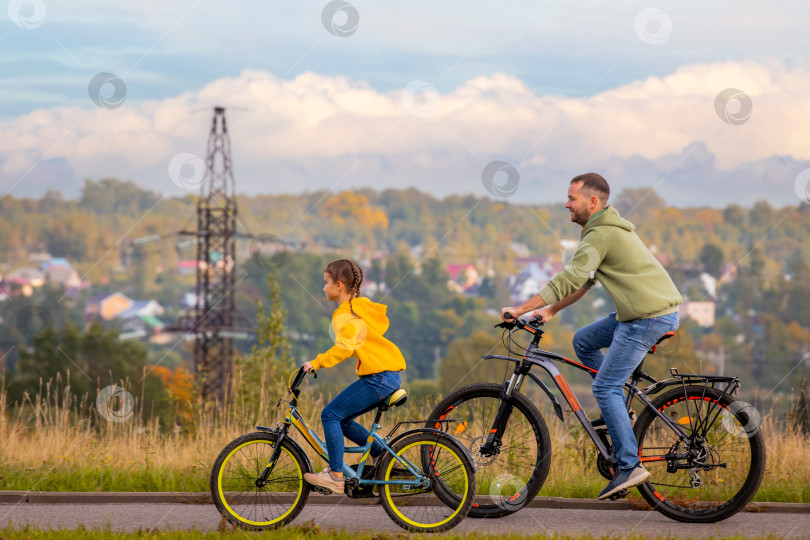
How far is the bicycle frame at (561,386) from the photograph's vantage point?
6.04 meters

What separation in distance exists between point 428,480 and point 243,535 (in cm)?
112

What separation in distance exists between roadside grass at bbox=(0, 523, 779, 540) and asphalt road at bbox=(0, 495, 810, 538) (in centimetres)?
15

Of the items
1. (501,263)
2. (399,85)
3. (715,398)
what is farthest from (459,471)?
(399,85)

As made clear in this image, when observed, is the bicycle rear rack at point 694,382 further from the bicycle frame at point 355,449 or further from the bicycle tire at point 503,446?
the bicycle frame at point 355,449

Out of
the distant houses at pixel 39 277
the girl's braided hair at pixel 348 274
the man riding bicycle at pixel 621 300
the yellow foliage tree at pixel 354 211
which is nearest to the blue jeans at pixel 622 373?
the man riding bicycle at pixel 621 300

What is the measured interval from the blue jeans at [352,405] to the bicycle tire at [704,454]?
1.70 metres

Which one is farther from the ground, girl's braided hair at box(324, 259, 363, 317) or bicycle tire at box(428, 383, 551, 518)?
girl's braided hair at box(324, 259, 363, 317)

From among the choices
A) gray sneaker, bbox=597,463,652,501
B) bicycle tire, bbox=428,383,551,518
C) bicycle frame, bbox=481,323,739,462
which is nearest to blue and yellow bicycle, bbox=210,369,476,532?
bicycle tire, bbox=428,383,551,518

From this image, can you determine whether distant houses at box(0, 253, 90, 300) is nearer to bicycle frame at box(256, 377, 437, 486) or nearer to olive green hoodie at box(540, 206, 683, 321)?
bicycle frame at box(256, 377, 437, 486)

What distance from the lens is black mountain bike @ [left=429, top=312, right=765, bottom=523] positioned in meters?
6.05

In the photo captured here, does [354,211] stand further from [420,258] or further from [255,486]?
[255,486]

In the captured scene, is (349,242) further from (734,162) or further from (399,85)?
(734,162)

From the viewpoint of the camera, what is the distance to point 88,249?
13325 centimetres

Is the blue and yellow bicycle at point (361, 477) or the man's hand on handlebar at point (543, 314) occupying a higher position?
the man's hand on handlebar at point (543, 314)
